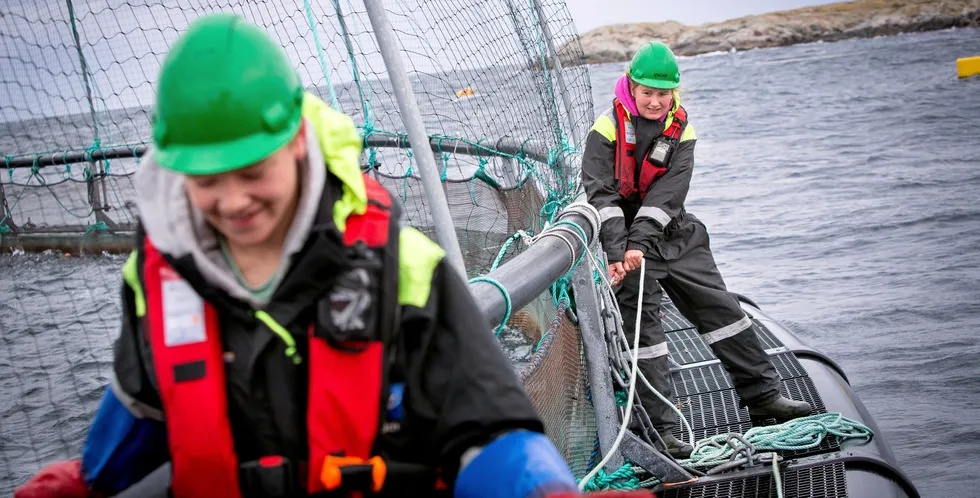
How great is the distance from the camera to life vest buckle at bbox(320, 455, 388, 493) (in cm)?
163

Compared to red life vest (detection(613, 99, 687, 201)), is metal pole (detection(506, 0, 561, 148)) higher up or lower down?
higher up

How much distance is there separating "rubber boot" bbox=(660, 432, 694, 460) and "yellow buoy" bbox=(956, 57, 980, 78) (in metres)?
32.3

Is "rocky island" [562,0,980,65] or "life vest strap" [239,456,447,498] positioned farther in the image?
"rocky island" [562,0,980,65]

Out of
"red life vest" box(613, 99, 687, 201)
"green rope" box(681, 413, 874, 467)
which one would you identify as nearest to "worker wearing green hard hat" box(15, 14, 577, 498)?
"green rope" box(681, 413, 874, 467)

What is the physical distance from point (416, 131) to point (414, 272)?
976mm

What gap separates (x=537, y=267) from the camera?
3.05 metres

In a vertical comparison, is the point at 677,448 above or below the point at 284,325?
below

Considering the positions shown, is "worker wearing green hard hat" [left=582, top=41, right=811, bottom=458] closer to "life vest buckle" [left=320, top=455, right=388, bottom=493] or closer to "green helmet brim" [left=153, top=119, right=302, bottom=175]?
"life vest buckle" [left=320, top=455, right=388, bottom=493]

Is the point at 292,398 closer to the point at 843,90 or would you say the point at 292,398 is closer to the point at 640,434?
the point at 640,434

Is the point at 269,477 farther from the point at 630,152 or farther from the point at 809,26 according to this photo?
the point at 809,26

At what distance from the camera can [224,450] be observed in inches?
64.4

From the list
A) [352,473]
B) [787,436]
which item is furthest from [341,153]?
[787,436]

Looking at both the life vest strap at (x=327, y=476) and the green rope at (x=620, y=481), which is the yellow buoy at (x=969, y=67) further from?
the life vest strap at (x=327, y=476)

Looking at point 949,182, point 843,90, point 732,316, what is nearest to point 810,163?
point 949,182
